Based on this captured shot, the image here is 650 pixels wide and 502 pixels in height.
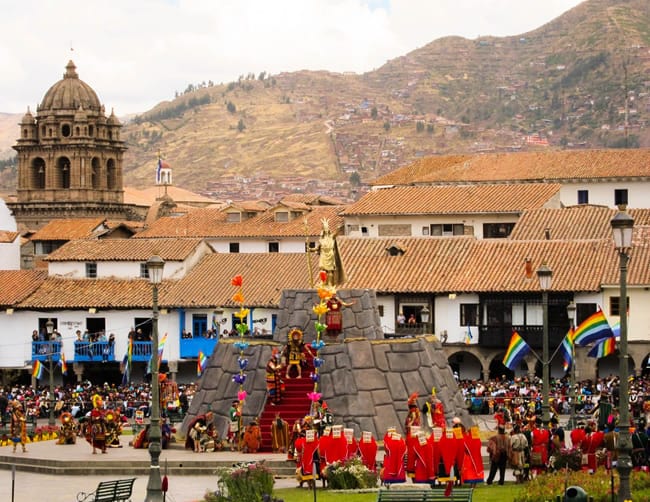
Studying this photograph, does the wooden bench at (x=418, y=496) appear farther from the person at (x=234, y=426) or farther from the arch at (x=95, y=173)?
the arch at (x=95, y=173)

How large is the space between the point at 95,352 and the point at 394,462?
44969mm

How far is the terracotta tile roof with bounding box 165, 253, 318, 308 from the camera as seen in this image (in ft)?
274

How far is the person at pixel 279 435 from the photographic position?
158ft

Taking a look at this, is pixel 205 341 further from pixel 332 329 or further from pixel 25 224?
pixel 25 224

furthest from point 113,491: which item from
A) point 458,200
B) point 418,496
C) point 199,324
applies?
point 458,200

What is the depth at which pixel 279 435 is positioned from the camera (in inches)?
1903

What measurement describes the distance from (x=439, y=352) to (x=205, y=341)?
101 ft

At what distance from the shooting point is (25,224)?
144750 mm

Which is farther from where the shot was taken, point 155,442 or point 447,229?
point 447,229

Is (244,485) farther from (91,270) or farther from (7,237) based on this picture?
(7,237)

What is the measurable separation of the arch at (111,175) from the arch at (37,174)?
16.4ft

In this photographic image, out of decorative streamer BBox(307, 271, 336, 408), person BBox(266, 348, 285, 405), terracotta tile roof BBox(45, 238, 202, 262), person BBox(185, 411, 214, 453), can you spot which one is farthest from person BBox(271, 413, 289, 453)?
terracotta tile roof BBox(45, 238, 202, 262)

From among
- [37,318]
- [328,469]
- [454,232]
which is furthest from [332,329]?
[454,232]

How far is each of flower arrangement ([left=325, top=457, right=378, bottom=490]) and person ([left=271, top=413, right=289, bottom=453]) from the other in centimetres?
710
